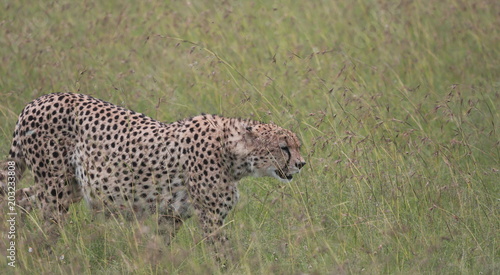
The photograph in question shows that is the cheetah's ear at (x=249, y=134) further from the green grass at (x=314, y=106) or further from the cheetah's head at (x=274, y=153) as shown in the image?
the green grass at (x=314, y=106)

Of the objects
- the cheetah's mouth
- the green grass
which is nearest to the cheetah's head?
the cheetah's mouth

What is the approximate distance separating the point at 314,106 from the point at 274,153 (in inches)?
88.3

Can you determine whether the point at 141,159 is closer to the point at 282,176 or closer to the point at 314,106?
the point at 282,176

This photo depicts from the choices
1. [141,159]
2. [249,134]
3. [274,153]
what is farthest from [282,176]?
[141,159]

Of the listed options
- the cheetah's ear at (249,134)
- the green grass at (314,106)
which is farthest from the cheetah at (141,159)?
the green grass at (314,106)

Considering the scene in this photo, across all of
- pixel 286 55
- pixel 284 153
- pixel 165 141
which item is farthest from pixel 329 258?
pixel 286 55

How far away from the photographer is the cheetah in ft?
16.3

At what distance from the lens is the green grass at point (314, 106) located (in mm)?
4691

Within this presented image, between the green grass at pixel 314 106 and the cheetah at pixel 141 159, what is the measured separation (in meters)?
0.17

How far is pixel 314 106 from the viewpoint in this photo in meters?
7.19

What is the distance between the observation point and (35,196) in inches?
203

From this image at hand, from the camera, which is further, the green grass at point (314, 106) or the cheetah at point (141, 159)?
the cheetah at point (141, 159)

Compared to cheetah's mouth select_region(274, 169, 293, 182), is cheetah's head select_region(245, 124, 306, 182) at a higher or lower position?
higher

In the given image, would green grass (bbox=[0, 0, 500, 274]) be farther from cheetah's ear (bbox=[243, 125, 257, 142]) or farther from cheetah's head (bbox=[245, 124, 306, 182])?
cheetah's ear (bbox=[243, 125, 257, 142])
